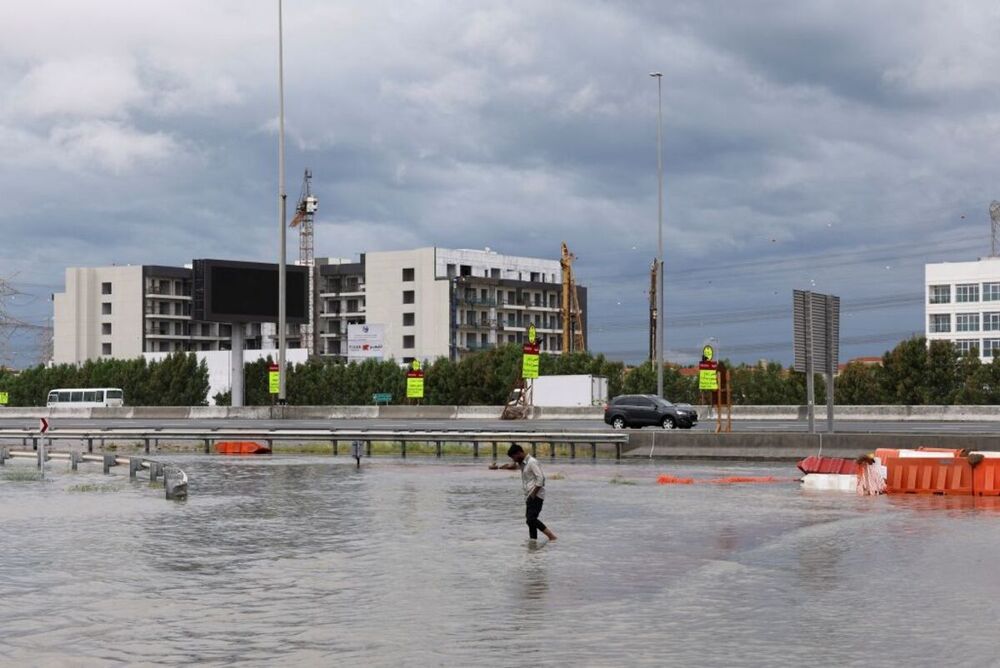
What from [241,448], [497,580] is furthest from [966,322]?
[497,580]

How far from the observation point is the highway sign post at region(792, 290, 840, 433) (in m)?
34.8

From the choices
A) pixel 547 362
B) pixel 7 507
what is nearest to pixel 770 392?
pixel 547 362

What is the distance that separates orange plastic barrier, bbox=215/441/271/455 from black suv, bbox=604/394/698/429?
55.9 feet

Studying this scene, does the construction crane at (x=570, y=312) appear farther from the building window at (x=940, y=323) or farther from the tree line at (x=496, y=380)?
the tree line at (x=496, y=380)

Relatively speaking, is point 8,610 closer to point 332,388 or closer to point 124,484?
point 124,484

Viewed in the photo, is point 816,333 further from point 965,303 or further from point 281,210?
point 965,303

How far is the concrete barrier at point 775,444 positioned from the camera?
34.3m

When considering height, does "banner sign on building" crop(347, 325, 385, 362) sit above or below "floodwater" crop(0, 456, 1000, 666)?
above

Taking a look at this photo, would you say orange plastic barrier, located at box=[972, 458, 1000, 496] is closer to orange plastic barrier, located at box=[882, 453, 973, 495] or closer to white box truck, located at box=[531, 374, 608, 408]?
orange plastic barrier, located at box=[882, 453, 973, 495]

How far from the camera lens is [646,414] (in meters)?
59.8

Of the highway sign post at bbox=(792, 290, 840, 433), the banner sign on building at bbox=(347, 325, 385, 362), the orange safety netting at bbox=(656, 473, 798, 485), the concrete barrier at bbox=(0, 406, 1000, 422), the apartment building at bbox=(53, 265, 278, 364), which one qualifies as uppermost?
the apartment building at bbox=(53, 265, 278, 364)

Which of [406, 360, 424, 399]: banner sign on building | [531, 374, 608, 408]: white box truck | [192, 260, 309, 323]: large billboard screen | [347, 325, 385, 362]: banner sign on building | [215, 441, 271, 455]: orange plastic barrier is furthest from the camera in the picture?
[347, 325, 385, 362]: banner sign on building

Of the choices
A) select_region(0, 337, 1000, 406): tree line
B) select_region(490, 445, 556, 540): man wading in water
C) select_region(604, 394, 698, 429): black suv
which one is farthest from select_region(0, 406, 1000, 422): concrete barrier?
select_region(490, 445, 556, 540): man wading in water

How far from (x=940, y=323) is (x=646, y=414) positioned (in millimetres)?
100857
